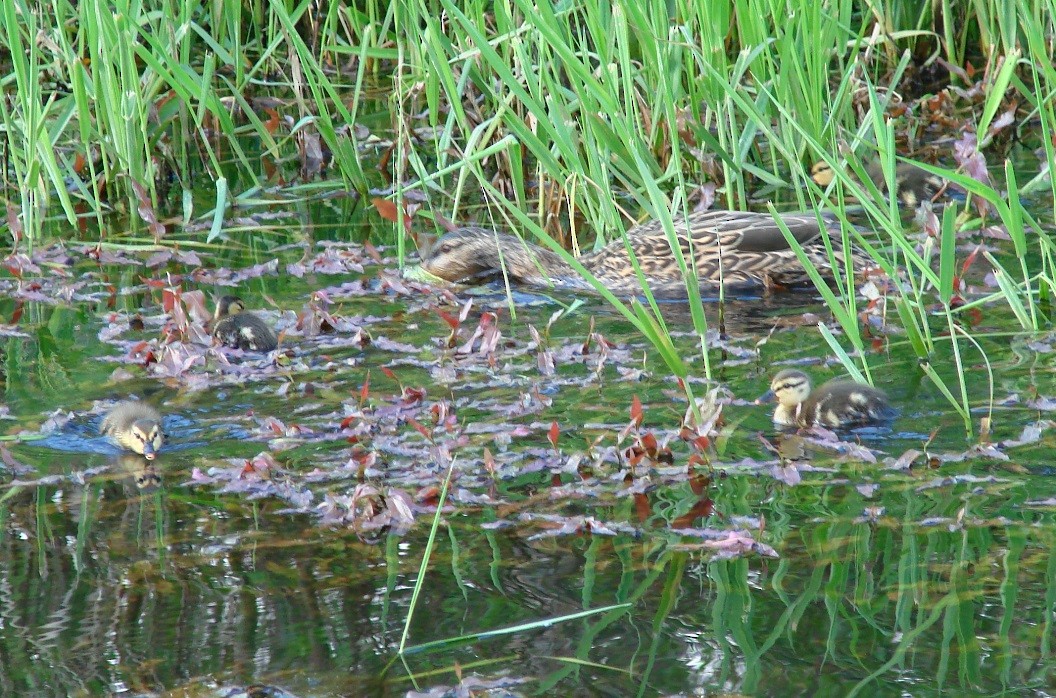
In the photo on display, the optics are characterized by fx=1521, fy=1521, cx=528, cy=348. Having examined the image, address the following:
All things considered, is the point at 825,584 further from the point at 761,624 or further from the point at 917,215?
the point at 917,215

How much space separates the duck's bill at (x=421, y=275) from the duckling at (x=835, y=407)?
1.85 metres

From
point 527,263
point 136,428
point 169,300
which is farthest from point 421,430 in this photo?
point 527,263

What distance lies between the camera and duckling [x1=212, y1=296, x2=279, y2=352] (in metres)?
4.61

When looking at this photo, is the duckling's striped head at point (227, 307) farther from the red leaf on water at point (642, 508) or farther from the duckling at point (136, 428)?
the red leaf on water at point (642, 508)

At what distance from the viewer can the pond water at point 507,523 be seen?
8.95 ft

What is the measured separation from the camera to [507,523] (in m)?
3.35

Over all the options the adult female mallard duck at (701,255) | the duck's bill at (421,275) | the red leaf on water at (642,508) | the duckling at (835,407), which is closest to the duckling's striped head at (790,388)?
the duckling at (835,407)

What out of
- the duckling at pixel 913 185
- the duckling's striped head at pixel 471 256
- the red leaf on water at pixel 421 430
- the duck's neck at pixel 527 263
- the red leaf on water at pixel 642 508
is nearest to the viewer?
the red leaf on water at pixel 642 508

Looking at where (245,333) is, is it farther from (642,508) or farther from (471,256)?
(642,508)

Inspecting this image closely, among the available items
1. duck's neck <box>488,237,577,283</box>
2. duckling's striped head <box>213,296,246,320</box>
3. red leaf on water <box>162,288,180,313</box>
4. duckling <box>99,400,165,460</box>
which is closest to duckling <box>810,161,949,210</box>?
duck's neck <box>488,237,577,283</box>

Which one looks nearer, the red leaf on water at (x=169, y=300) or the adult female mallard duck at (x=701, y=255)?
the red leaf on water at (x=169, y=300)

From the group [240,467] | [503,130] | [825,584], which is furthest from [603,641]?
[503,130]

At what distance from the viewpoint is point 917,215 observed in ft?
18.3

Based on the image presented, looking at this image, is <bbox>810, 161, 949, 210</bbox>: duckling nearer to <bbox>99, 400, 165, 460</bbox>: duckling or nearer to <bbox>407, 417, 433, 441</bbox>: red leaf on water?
<bbox>407, 417, 433, 441</bbox>: red leaf on water
